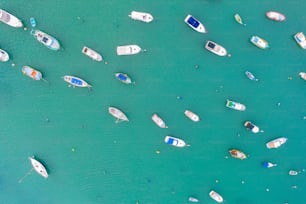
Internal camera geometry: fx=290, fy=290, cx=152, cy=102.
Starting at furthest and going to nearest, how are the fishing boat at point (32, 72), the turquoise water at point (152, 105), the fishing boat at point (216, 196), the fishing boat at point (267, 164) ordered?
the fishing boat at point (216, 196) → the fishing boat at point (267, 164) → the fishing boat at point (32, 72) → the turquoise water at point (152, 105)

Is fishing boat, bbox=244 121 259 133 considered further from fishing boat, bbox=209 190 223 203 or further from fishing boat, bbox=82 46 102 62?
fishing boat, bbox=82 46 102 62

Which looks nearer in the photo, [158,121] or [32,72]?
[32,72]

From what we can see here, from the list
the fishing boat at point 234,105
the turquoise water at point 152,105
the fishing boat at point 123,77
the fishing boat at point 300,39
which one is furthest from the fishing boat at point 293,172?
the fishing boat at point 123,77

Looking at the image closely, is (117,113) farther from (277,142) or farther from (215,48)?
(277,142)

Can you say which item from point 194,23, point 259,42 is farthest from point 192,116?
point 259,42

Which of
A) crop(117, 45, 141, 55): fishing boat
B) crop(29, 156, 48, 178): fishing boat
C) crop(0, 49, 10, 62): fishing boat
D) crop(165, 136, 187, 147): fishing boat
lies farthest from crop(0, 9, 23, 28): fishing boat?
crop(165, 136, 187, 147): fishing boat

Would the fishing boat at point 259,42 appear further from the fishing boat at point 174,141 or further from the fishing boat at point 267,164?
the fishing boat at point 174,141
